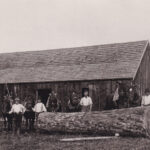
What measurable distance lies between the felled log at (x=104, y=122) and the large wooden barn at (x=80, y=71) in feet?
27.1

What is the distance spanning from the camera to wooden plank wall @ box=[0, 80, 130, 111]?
22.3 m

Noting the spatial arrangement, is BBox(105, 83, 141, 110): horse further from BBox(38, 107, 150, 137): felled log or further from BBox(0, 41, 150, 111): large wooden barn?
BBox(0, 41, 150, 111): large wooden barn

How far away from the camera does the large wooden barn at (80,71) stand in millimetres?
22406

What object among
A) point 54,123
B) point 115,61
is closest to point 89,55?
point 115,61

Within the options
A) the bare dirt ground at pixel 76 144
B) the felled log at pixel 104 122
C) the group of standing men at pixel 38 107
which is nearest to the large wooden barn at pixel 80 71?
the group of standing men at pixel 38 107

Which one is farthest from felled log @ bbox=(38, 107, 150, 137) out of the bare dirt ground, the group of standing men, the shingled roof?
the shingled roof

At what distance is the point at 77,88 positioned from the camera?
76.0 feet

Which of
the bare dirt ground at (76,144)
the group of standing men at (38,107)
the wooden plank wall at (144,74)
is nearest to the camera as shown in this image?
the bare dirt ground at (76,144)

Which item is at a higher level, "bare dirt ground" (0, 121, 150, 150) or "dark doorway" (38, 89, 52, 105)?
"dark doorway" (38, 89, 52, 105)

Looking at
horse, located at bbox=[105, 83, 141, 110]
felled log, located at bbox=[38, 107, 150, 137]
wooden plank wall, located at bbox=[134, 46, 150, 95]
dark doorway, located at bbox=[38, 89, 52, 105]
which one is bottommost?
felled log, located at bbox=[38, 107, 150, 137]

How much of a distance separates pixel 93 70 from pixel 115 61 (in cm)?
192

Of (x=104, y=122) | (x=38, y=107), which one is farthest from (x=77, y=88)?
(x=104, y=122)

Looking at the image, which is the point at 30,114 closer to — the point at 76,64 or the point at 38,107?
the point at 38,107

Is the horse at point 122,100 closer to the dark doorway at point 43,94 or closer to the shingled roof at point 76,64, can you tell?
the shingled roof at point 76,64
